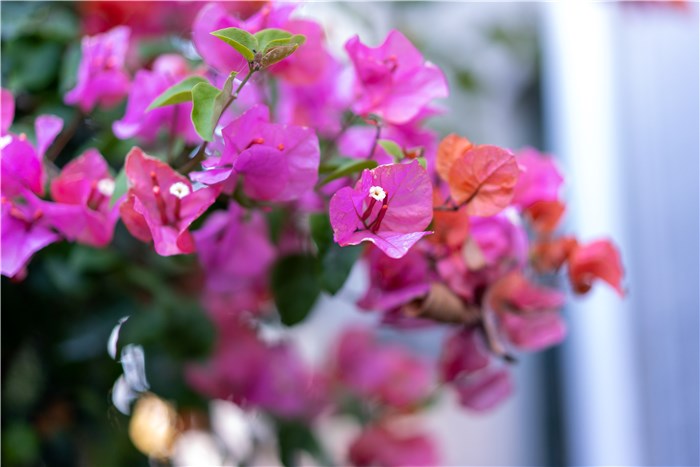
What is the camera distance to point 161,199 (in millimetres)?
493

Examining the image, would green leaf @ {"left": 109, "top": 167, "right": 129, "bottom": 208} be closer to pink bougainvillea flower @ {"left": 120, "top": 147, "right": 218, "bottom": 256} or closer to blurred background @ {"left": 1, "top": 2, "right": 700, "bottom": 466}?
pink bougainvillea flower @ {"left": 120, "top": 147, "right": 218, "bottom": 256}

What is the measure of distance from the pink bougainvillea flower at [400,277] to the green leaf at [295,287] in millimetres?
59

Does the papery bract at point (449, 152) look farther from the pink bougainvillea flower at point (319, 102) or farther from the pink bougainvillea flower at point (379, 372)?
the pink bougainvillea flower at point (379, 372)

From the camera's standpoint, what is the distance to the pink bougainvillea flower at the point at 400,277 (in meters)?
0.55

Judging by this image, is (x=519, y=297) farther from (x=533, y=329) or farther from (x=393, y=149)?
(x=393, y=149)

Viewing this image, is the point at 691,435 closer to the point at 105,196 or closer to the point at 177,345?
the point at 177,345

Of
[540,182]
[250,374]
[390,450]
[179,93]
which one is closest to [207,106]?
[179,93]

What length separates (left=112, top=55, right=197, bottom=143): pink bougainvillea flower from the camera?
0.57 meters

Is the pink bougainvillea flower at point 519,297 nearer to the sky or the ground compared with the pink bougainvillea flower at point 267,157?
nearer to the ground

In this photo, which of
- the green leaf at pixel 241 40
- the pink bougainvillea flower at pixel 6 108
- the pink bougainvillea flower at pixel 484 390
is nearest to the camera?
the green leaf at pixel 241 40

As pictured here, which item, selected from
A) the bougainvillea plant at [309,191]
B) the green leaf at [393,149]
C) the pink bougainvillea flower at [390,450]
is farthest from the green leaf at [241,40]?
the pink bougainvillea flower at [390,450]

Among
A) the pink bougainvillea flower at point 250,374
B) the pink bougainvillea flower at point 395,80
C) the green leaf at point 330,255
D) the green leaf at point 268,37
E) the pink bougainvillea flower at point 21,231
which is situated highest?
the green leaf at point 268,37

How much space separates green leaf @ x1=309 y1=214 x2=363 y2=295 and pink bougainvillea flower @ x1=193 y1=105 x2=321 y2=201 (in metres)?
0.05

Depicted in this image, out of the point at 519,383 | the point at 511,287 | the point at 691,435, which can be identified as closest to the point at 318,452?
the point at 511,287
